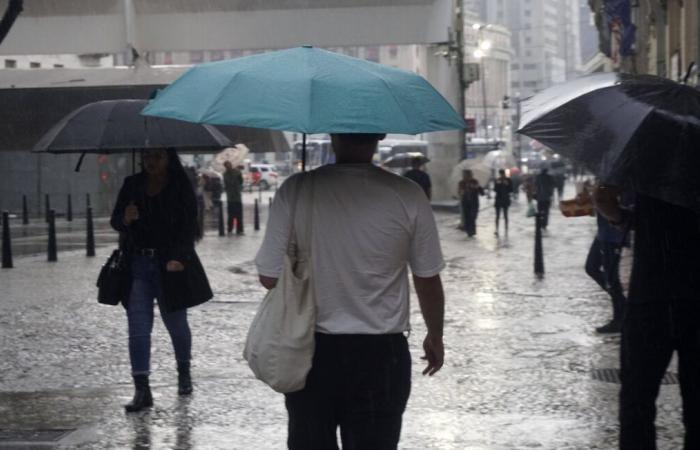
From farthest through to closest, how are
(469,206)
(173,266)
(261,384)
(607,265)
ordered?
(469,206) → (607,265) → (261,384) → (173,266)

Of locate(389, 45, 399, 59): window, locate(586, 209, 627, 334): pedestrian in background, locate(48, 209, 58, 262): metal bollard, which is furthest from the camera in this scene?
locate(389, 45, 399, 59): window

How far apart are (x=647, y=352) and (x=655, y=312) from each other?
178 millimetres

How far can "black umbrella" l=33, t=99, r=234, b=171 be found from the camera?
28.3ft

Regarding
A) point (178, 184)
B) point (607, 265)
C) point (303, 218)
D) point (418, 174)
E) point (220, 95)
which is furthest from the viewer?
point (418, 174)

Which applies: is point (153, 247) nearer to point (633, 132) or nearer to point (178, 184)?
point (178, 184)

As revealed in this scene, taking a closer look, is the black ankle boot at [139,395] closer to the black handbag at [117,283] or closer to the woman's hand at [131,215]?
the black handbag at [117,283]

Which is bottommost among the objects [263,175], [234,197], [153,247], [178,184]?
[263,175]

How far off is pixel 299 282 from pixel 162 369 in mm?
5339

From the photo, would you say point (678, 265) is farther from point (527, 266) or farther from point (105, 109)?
point (527, 266)

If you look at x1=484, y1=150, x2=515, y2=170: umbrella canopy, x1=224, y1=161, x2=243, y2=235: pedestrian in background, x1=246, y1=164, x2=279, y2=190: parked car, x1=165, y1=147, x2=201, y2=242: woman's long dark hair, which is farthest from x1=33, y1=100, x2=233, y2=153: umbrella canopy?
x1=246, y1=164, x2=279, y2=190: parked car

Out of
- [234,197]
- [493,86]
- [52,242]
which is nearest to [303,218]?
[52,242]

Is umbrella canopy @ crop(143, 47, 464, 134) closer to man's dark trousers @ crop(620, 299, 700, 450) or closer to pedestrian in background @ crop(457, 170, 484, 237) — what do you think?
man's dark trousers @ crop(620, 299, 700, 450)

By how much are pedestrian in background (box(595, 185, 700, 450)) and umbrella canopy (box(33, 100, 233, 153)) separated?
3.61 meters

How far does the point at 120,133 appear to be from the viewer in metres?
8.88
